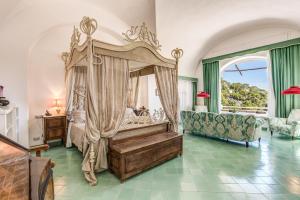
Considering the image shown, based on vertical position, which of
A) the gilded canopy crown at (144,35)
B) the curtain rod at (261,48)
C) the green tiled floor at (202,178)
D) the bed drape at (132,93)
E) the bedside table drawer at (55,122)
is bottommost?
the green tiled floor at (202,178)

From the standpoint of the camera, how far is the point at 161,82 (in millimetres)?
3928

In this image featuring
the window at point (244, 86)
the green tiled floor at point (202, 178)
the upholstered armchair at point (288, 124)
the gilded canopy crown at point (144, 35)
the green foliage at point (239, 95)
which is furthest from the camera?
the green foliage at point (239, 95)

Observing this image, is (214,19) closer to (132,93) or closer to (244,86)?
(132,93)

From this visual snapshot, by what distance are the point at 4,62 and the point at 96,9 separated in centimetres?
296

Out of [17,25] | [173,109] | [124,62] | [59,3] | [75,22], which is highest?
[59,3]

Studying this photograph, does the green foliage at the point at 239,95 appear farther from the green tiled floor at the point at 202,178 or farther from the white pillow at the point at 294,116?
the green tiled floor at the point at 202,178

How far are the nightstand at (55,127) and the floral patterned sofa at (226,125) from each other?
13.8 ft

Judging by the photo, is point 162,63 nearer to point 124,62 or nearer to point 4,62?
point 124,62

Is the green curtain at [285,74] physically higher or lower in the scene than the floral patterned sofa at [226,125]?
higher

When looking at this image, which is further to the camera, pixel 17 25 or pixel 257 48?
pixel 257 48

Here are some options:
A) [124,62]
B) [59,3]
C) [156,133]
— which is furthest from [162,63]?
[59,3]

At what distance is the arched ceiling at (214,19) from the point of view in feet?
15.4

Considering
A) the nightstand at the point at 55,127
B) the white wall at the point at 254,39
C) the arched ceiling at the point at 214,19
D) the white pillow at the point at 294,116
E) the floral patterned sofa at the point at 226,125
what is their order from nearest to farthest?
the nightstand at the point at 55,127 < the floral patterned sofa at the point at 226,125 < the arched ceiling at the point at 214,19 < the white pillow at the point at 294,116 < the white wall at the point at 254,39

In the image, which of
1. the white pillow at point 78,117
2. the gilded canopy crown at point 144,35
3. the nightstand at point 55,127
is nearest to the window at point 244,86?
the gilded canopy crown at point 144,35
